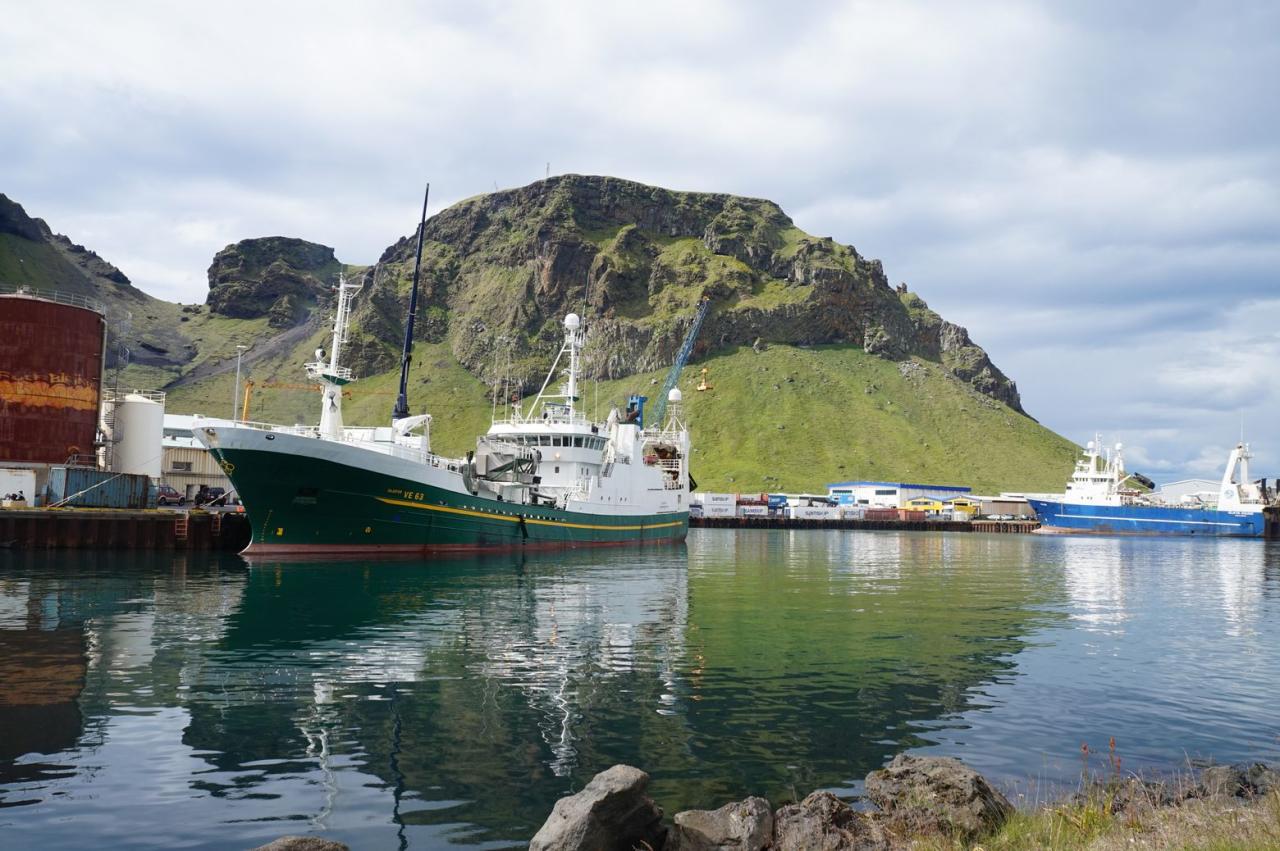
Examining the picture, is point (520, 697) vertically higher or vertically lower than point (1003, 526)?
higher

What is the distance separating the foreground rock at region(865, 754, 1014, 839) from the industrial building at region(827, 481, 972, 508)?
14791 centimetres

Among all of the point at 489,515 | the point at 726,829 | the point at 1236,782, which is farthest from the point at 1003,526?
the point at 726,829

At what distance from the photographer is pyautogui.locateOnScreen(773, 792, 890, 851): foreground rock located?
10062mm

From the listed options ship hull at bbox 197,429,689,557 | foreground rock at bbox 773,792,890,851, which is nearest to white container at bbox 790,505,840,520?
ship hull at bbox 197,429,689,557

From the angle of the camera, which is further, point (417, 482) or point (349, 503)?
point (417, 482)

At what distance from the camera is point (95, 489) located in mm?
55094

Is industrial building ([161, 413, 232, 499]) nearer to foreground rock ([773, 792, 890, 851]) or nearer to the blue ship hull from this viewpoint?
foreground rock ([773, 792, 890, 851])

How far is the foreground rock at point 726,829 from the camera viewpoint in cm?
999

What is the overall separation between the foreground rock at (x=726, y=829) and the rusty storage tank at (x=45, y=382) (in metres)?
59.2

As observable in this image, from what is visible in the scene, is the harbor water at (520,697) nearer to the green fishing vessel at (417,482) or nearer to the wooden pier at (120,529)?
the green fishing vessel at (417,482)

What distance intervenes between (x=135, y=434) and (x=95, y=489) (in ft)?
27.7

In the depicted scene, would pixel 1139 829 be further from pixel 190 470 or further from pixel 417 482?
pixel 190 470

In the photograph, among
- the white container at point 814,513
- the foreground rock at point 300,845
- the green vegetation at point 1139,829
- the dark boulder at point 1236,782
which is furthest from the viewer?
the white container at point 814,513

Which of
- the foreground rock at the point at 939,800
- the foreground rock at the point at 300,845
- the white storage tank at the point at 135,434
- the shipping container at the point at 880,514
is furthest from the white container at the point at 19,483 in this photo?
the shipping container at the point at 880,514
